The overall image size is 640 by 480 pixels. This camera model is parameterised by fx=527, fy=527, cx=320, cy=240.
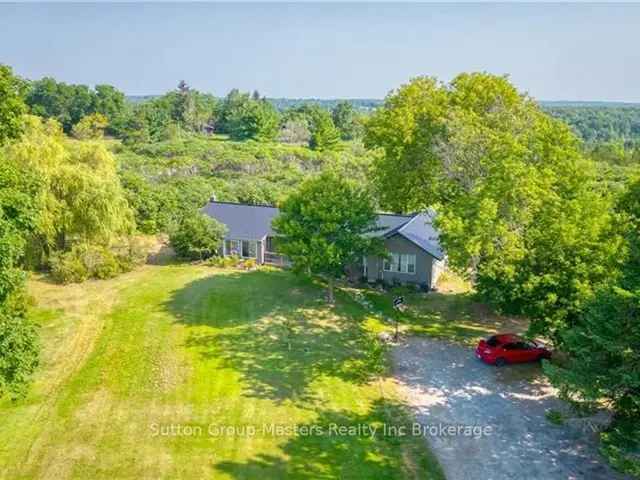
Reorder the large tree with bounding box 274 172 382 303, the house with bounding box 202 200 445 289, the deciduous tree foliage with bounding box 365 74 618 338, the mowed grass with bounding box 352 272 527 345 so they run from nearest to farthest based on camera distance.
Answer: the deciduous tree foliage with bounding box 365 74 618 338 < the mowed grass with bounding box 352 272 527 345 < the large tree with bounding box 274 172 382 303 < the house with bounding box 202 200 445 289

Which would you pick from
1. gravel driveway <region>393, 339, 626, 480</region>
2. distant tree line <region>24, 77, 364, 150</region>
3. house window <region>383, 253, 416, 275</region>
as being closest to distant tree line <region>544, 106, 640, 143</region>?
distant tree line <region>24, 77, 364, 150</region>

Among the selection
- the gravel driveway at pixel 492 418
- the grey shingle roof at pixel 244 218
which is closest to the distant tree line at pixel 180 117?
the grey shingle roof at pixel 244 218

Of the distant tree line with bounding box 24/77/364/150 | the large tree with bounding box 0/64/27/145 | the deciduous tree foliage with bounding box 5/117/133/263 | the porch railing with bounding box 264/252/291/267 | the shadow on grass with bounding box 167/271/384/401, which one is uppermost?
the distant tree line with bounding box 24/77/364/150

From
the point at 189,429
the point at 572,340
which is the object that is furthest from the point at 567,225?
the point at 189,429

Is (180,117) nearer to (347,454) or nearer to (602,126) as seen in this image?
(347,454)

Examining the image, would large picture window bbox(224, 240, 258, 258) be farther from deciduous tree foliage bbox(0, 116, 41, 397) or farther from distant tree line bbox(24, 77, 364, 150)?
distant tree line bbox(24, 77, 364, 150)

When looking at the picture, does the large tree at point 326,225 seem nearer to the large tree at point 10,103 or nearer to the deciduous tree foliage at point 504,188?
the deciduous tree foliage at point 504,188
